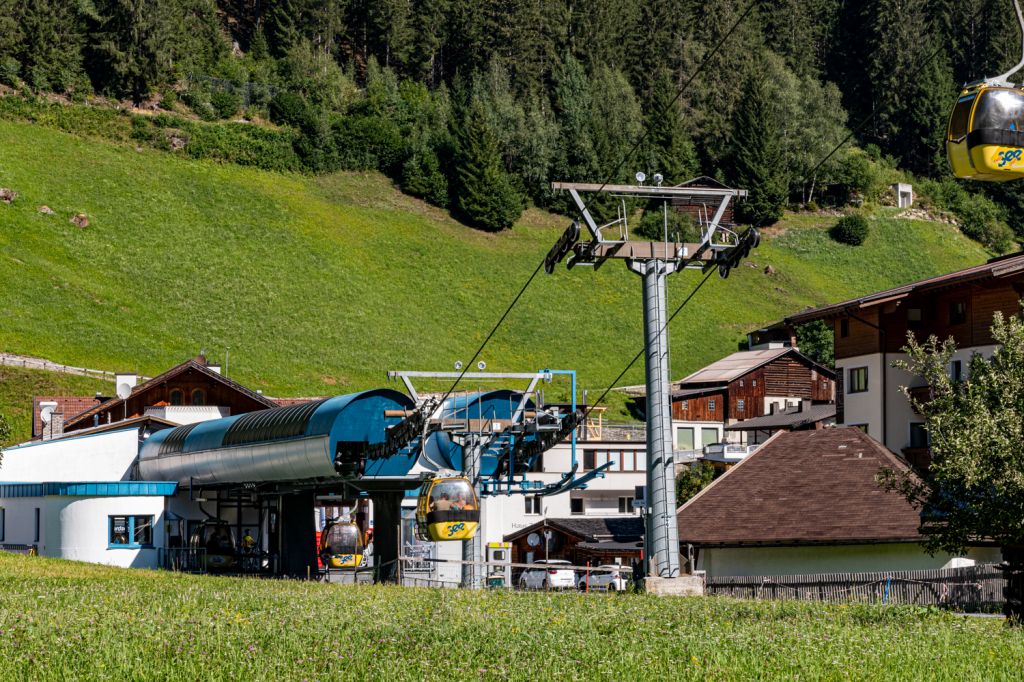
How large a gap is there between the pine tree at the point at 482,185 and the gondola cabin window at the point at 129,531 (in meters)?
88.8

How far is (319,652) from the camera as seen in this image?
17516 mm

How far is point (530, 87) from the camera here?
537ft

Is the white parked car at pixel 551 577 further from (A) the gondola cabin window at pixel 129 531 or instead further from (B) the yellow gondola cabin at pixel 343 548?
(A) the gondola cabin window at pixel 129 531

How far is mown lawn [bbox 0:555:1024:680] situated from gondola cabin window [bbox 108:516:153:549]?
2339cm

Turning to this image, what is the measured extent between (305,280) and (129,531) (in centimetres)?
7003

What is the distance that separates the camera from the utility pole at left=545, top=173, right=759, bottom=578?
31547mm

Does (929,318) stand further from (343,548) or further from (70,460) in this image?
(70,460)

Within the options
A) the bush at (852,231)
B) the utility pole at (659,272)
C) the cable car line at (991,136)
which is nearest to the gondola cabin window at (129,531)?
the utility pole at (659,272)

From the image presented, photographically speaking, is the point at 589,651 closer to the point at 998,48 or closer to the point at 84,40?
the point at 84,40

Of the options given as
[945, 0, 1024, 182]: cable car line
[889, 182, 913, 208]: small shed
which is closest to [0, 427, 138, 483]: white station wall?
[945, 0, 1024, 182]: cable car line

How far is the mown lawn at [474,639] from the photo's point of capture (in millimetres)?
16422

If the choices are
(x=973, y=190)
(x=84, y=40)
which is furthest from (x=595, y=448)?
(x=973, y=190)

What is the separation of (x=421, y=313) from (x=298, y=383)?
22445 millimetres

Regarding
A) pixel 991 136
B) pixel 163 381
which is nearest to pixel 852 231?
pixel 163 381
